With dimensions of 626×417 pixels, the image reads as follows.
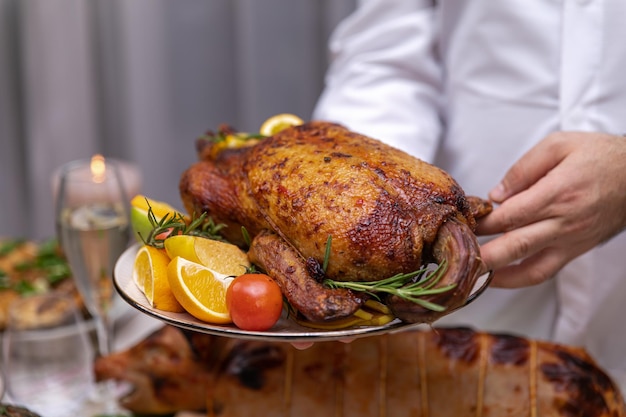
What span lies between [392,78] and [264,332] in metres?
1.05

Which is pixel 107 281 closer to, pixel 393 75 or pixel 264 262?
pixel 264 262

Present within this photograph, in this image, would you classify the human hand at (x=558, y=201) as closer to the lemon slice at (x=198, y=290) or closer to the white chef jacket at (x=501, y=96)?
the white chef jacket at (x=501, y=96)

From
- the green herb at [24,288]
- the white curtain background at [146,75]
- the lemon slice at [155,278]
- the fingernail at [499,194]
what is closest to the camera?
the lemon slice at [155,278]

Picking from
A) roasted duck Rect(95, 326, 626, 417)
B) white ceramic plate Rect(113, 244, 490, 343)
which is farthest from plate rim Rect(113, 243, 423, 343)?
roasted duck Rect(95, 326, 626, 417)

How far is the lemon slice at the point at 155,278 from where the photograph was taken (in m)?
0.96

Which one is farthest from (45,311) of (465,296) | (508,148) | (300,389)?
(508,148)

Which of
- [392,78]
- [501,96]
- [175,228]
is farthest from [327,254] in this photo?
[392,78]

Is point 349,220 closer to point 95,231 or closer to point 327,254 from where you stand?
point 327,254

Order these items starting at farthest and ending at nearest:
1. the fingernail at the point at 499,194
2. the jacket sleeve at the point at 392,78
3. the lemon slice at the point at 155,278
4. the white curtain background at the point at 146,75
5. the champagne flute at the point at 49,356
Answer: the white curtain background at the point at 146,75 → the jacket sleeve at the point at 392,78 → the champagne flute at the point at 49,356 → the fingernail at the point at 499,194 → the lemon slice at the point at 155,278

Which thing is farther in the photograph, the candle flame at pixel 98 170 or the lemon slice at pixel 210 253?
the candle flame at pixel 98 170

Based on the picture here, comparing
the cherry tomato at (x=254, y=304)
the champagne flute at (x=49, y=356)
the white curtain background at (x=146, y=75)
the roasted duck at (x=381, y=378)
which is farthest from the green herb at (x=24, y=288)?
the white curtain background at (x=146, y=75)

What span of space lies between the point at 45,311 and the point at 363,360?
27.1 inches

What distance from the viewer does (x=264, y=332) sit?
2.86 ft

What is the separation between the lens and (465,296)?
0.84 meters
